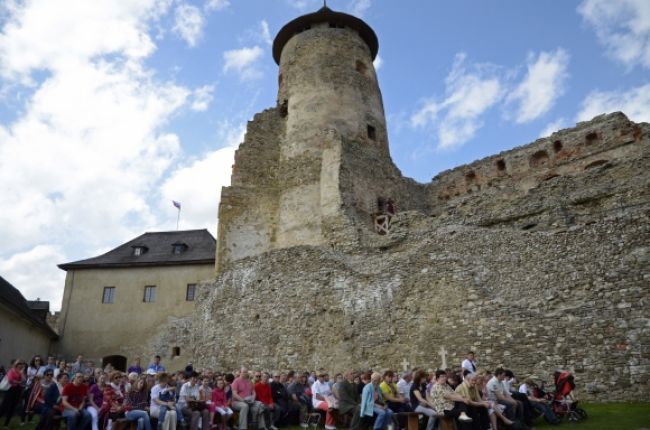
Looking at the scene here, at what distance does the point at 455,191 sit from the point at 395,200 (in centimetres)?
607

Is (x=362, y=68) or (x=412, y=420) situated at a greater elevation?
(x=362, y=68)

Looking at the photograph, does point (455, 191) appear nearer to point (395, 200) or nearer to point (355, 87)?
point (395, 200)

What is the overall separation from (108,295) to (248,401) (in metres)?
19.3

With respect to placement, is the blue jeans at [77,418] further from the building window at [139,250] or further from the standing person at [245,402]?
the building window at [139,250]

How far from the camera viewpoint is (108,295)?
92.7 feet

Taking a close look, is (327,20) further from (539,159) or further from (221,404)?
(221,404)

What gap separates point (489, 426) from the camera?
10211mm

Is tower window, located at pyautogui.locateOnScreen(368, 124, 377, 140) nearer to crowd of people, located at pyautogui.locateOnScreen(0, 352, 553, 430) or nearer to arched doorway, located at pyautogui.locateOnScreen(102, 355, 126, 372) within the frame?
crowd of people, located at pyautogui.locateOnScreen(0, 352, 553, 430)

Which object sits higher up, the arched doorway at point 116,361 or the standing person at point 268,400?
the arched doorway at point 116,361

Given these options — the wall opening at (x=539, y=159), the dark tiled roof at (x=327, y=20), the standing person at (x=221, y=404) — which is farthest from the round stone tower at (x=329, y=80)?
the standing person at (x=221, y=404)

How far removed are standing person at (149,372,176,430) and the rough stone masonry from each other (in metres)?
7.43

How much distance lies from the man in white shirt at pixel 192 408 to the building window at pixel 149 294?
17.9m

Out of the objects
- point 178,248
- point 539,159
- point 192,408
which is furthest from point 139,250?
point 539,159

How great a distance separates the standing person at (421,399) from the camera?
33.3 feet
